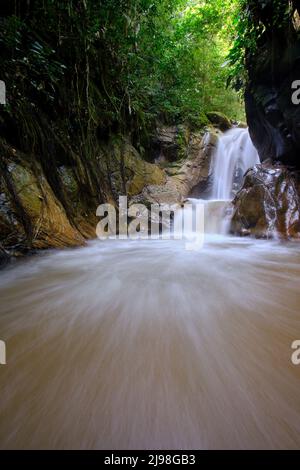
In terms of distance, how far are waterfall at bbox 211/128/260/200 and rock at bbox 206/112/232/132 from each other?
103 cm

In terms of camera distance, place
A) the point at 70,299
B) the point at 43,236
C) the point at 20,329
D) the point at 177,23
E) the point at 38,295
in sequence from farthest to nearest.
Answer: the point at 177,23
the point at 43,236
the point at 38,295
the point at 70,299
the point at 20,329

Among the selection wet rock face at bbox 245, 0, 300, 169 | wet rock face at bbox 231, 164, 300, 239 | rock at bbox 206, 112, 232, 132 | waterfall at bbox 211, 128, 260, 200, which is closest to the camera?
wet rock face at bbox 245, 0, 300, 169

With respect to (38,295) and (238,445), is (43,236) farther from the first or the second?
(238,445)

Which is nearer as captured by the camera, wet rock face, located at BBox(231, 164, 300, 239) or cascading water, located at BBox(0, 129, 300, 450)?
cascading water, located at BBox(0, 129, 300, 450)

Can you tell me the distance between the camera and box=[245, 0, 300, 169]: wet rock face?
358 centimetres

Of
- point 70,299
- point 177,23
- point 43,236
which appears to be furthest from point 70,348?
point 177,23

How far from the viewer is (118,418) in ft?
2.20

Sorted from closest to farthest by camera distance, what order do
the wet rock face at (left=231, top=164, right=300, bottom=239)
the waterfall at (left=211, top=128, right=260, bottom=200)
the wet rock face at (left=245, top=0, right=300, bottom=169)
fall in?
the wet rock face at (left=245, top=0, right=300, bottom=169) < the wet rock face at (left=231, top=164, right=300, bottom=239) < the waterfall at (left=211, top=128, right=260, bottom=200)

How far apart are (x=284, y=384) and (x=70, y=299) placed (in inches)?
51.8

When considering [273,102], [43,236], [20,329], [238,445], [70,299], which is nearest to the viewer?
[238,445]

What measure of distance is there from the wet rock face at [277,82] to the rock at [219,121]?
412 cm

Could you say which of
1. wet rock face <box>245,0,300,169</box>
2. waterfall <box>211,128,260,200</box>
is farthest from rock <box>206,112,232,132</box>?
wet rock face <box>245,0,300,169</box>

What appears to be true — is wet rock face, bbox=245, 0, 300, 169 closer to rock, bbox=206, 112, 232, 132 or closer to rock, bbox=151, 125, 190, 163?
rock, bbox=151, 125, 190, 163

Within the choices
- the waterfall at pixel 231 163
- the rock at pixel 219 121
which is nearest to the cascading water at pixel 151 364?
the waterfall at pixel 231 163
